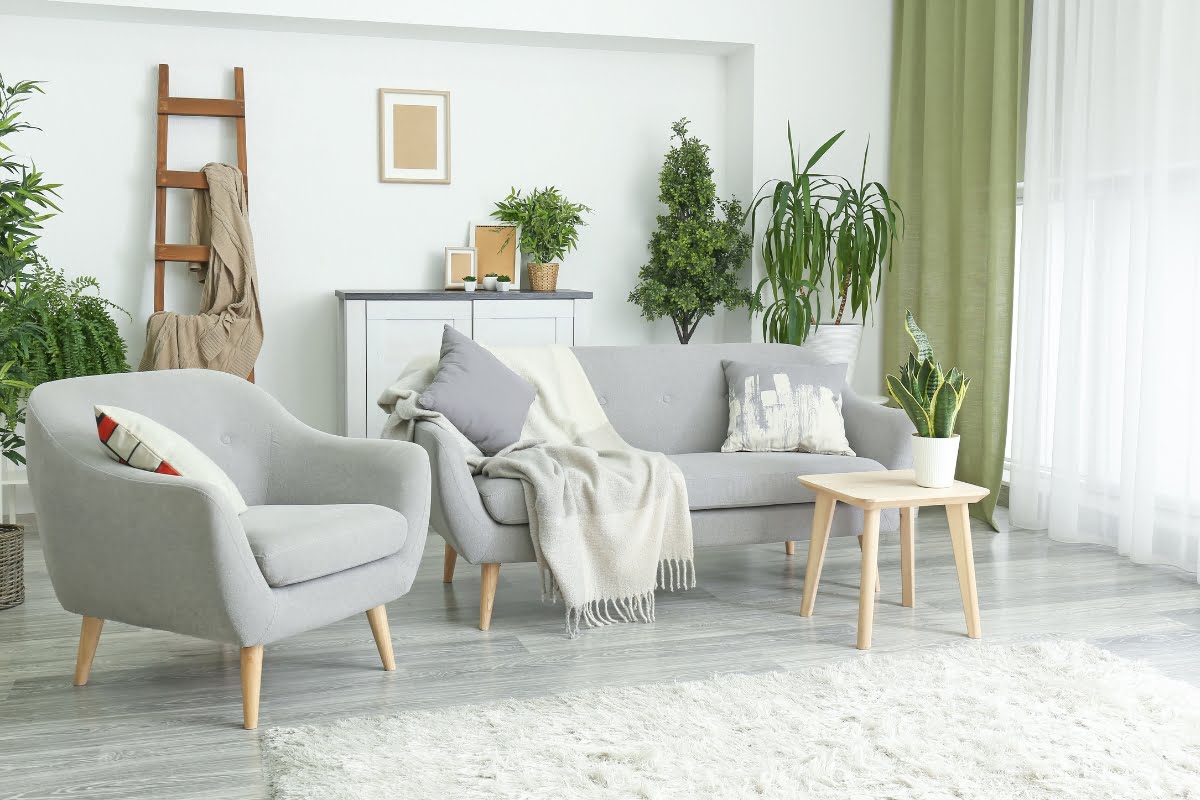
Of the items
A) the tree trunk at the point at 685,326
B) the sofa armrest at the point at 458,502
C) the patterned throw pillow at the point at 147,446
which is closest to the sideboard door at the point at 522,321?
the tree trunk at the point at 685,326

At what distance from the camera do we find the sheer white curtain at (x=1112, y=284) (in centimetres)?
399

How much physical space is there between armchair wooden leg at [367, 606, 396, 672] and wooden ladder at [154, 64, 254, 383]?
240 centimetres

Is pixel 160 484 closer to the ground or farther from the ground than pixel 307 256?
closer to the ground

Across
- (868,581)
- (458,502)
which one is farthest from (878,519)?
(458,502)

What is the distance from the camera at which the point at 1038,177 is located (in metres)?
4.64

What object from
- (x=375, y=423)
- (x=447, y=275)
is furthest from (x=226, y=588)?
(x=447, y=275)

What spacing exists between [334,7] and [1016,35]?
2943 mm

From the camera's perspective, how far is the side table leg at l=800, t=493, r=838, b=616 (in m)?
3.38

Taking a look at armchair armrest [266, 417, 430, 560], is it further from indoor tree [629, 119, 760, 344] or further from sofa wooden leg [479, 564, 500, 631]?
indoor tree [629, 119, 760, 344]

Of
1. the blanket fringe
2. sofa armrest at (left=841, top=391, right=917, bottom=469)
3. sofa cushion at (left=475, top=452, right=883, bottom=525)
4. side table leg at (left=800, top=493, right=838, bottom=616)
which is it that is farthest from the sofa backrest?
side table leg at (left=800, top=493, right=838, bottom=616)

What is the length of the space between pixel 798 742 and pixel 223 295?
3455 millimetres

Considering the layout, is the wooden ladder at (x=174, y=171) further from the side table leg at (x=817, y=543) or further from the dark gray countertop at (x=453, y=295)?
the side table leg at (x=817, y=543)

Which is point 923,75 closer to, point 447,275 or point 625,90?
point 625,90

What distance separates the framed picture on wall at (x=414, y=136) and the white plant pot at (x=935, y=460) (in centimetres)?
305
